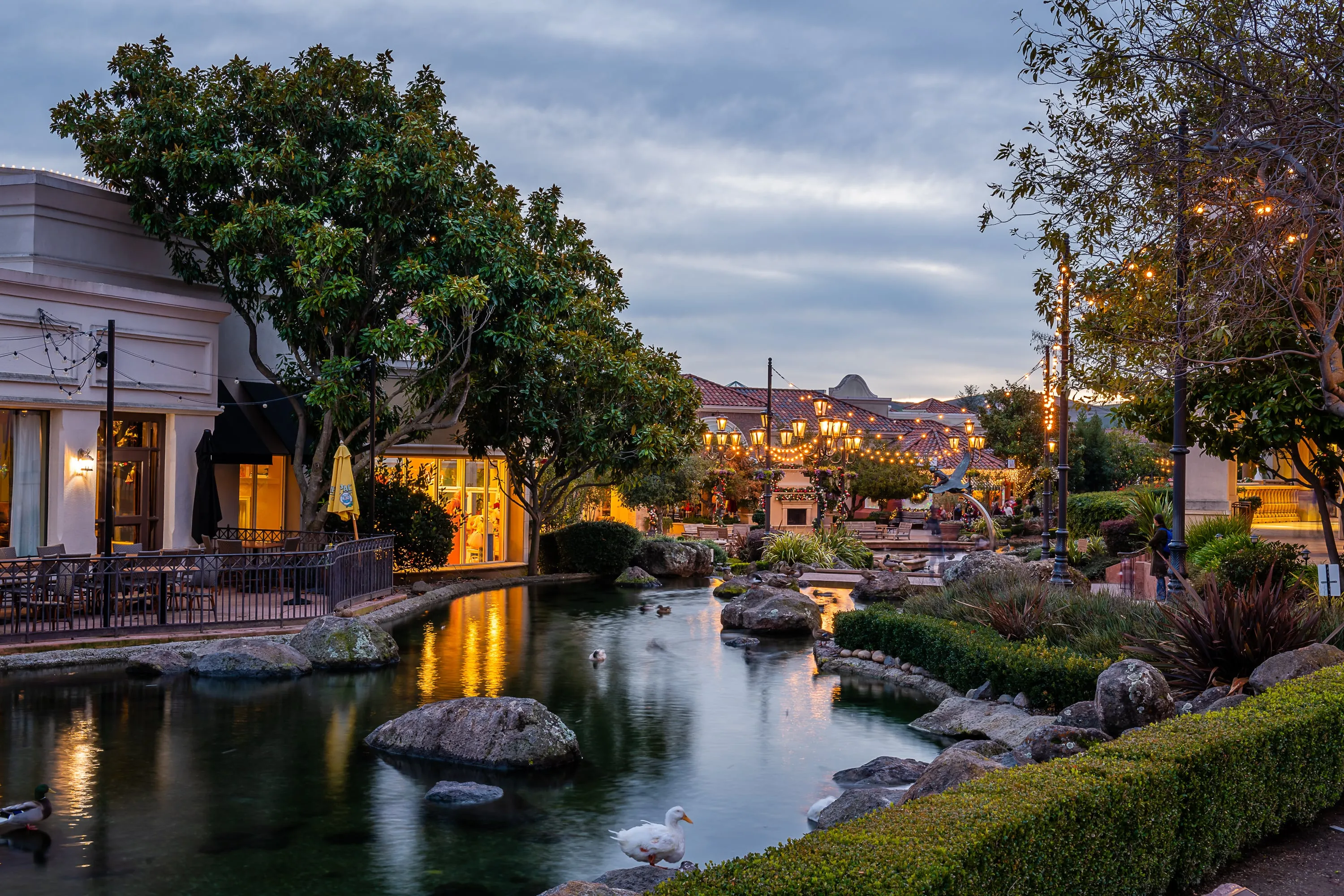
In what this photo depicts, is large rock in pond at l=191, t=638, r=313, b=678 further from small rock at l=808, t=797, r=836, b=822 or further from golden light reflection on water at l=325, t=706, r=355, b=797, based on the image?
small rock at l=808, t=797, r=836, b=822

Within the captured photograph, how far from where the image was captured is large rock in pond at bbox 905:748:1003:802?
766cm

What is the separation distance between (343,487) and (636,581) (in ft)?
30.6

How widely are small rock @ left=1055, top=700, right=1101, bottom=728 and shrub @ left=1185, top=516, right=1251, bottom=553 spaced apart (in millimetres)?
10857

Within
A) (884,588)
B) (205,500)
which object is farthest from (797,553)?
(205,500)

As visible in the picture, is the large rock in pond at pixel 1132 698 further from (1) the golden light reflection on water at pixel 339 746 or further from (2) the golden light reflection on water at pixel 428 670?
(2) the golden light reflection on water at pixel 428 670

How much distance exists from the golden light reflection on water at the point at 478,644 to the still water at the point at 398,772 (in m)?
0.07

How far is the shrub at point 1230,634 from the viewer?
35.8 ft

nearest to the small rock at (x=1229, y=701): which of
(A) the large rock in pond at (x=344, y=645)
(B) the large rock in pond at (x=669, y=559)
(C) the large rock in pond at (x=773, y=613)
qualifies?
(C) the large rock in pond at (x=773, y=613)

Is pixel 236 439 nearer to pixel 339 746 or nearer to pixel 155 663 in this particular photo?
pixel 155 663

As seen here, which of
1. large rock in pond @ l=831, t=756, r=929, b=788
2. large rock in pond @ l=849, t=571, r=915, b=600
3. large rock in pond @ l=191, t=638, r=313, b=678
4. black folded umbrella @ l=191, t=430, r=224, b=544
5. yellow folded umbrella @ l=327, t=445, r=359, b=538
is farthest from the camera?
large rock in pond @ l=849, t=571, r=915, b=600

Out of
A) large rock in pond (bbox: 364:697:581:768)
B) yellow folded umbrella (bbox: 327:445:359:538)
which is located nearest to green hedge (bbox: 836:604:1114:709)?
large rock in pond (bbox: 364:697:581:768)

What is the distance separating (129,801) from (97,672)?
5984 millimetres

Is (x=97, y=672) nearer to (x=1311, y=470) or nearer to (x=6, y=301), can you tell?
(x=6, y=301)

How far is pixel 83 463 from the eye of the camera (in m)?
19.3
